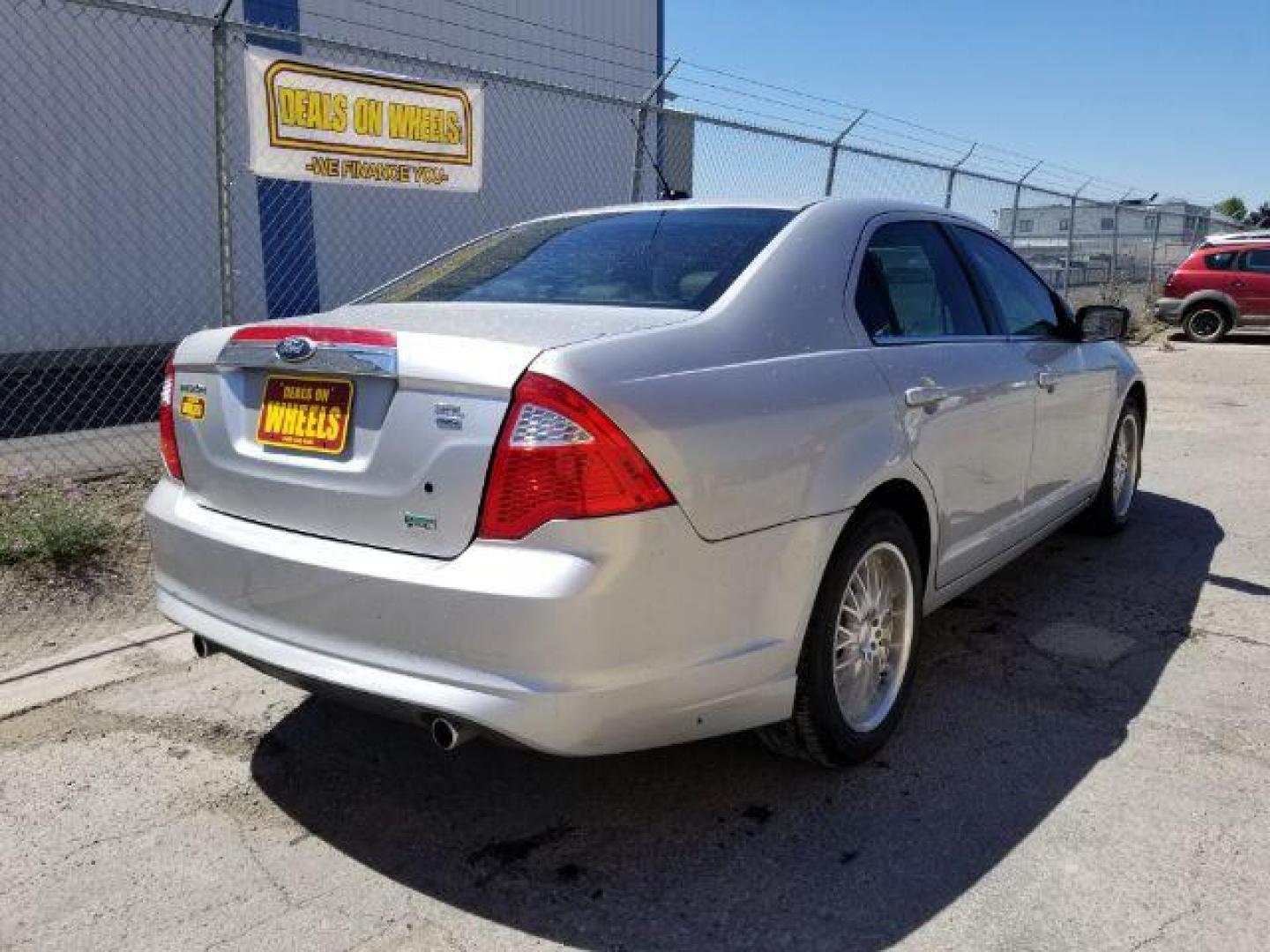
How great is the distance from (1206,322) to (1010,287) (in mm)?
14679

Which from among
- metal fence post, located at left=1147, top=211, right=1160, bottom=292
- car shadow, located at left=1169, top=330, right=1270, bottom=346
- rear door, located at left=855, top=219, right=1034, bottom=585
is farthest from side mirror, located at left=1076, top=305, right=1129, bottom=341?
metal fence post, located at left=1147, top=211, right=1160, bottom=292

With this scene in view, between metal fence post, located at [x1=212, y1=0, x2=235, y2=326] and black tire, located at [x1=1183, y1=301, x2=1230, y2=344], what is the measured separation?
51.4 ft

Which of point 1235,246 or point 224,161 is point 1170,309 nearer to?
point 1235,246

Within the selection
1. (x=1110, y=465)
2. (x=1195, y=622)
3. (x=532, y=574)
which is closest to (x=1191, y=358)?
(x=1110, y=465)

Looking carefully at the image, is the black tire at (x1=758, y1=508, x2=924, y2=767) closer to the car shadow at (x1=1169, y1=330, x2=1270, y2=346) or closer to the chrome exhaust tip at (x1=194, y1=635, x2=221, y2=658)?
the chrome exhaust tip at (x1=194, y1=635, x2=221, y2=658)

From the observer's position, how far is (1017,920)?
2404 millimetres

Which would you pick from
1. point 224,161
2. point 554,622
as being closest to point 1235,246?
point 224,161

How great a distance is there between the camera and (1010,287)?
4.32 m

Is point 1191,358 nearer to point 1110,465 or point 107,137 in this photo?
point 1110,465

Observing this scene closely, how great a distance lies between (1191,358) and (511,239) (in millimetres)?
13316

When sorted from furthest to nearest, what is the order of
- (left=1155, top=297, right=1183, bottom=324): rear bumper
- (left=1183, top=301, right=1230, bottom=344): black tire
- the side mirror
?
1. (left=1155, top=297, right=1183, bottom=324): rear bumper
2. (left=1183, top=301, right=1230, bottom=344): black tire
3. the side mirror

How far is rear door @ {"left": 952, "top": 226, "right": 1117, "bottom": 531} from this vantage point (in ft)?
13.5

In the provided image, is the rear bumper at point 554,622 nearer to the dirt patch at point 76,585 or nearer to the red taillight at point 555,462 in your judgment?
the red taillight at point 555,462

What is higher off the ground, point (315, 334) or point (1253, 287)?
point (1253, 287)
